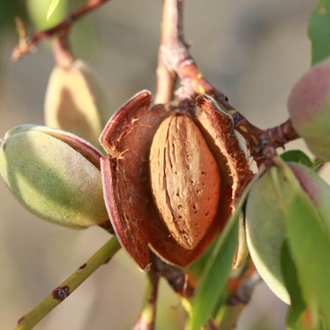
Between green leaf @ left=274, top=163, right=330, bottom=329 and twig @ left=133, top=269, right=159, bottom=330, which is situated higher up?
green leaf @ left=274, top=163, right=330, bottom=329

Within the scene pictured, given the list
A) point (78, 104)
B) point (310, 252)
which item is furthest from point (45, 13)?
point (310, 252)

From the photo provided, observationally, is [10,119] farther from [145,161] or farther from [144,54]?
[145,161]

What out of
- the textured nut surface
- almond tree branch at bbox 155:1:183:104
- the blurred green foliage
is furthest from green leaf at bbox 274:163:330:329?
the blurred green foliage

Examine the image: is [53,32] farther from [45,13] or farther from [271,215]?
[271,215]

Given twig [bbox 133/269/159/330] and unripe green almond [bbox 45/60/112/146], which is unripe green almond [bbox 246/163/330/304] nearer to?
twig [bbox 133/269/159/330]

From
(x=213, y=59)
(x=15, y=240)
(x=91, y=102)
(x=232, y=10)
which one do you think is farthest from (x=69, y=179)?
(x=232, y=10)
